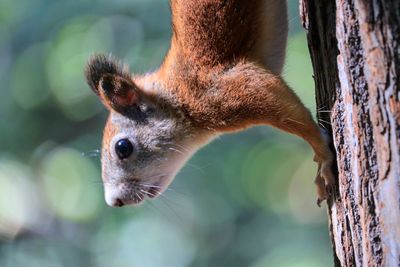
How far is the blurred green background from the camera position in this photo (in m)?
5.40

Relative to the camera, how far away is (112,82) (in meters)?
2.72

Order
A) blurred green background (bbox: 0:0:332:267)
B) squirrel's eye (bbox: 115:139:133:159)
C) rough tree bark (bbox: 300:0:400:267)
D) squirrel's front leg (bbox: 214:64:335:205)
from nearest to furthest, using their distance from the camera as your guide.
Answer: rough tree bark (bbox: 300:0:400:267), squirrel's front leg (bbox: 214:64:335:205), squirrel's eye (bbox: 115:139:133:159), blurred green background (bbox: 0:0:332:267)

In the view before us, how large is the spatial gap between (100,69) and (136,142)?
318mm

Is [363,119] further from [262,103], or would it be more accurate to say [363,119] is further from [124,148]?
[124,148]

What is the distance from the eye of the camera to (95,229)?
5.50m

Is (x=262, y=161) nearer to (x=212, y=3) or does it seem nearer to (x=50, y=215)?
(x=50, y=215)

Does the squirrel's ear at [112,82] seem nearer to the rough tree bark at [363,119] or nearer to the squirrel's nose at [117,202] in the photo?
the squirrel's nose at [117,202]

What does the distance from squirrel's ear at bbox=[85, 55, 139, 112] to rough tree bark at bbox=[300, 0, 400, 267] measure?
3.17 ft

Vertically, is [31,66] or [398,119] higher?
[31,66]

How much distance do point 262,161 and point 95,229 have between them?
141cm

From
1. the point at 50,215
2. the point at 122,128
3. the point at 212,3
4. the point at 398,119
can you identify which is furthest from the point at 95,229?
the point at 398,119

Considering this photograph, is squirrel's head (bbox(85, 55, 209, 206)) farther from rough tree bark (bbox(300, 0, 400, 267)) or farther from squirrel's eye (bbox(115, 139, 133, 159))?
rough tree bark (bbox(300, 0, 400, 267))

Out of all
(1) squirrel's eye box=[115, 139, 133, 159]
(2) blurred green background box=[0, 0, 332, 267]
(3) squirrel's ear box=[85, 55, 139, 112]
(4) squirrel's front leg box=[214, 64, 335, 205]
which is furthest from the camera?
(2) blurred green background box=[0, 0, 332, 267]

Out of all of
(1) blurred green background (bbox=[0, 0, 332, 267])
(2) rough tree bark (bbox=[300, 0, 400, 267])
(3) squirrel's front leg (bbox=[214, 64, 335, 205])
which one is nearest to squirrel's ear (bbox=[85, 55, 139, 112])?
(3) squirrel's front leg (bbox=[214, 64, 335, 205])
